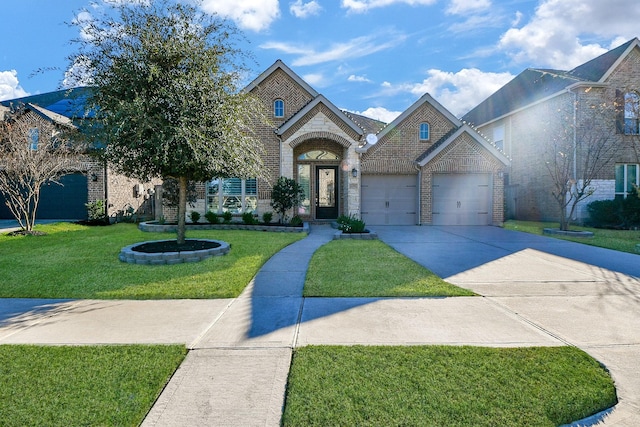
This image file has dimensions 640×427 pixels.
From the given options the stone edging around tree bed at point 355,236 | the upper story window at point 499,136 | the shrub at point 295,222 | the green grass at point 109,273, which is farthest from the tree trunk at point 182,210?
the upper story window at point 499,136

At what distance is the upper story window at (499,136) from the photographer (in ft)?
72.1

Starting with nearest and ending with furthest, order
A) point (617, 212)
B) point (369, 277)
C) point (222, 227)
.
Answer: point (369, 277) < point (222, 227) < point (617, 212)

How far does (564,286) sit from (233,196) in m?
12.6

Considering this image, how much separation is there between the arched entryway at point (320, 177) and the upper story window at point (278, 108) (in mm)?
1731

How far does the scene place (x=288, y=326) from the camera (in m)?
4.07

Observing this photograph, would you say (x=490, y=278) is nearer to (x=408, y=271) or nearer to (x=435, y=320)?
(x=408, y=271)

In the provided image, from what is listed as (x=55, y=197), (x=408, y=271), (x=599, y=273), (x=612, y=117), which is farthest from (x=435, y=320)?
(x=55, y=197)

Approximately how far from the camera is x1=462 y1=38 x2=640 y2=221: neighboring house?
1606 cm

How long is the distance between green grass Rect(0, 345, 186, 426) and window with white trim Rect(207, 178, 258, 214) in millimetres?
12230

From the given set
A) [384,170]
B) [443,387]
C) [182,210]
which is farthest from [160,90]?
[384,170]

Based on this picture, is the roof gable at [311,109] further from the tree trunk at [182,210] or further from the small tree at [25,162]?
the small tree at [25,162]

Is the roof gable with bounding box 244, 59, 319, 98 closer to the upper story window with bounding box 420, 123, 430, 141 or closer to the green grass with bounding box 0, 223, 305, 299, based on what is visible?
the upper story window with bounding box 420, 123, 430, 141

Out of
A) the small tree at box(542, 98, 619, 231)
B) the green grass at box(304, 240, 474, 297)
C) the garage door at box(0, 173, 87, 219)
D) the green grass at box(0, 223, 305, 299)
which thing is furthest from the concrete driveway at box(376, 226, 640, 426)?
the garage door at box(0, 173, 87, 219)

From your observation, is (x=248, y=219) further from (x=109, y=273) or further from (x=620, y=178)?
(x=620, y=178)
